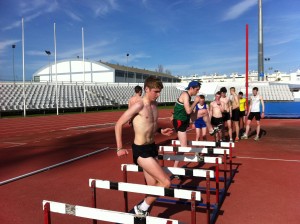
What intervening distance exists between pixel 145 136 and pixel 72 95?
112 feet

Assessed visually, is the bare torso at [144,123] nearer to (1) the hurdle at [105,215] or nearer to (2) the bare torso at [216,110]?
(1) the hurdle at [105,215]

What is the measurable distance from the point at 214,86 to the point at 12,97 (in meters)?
38.7

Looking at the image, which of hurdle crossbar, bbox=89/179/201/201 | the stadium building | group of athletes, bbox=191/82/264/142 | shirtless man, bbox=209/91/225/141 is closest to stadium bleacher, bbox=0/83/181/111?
the stadium building

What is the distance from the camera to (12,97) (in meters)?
29.7

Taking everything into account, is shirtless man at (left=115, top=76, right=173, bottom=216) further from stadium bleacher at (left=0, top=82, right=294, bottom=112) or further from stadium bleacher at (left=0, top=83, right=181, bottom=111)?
stadium bleacher at (left=0, top=83, right=181, bottom=111)

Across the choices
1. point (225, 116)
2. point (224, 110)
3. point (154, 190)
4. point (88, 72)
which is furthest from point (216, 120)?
point (88, 72)

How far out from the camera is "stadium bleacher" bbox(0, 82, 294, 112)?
2988 centimetres

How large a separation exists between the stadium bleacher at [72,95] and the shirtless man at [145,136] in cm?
2725

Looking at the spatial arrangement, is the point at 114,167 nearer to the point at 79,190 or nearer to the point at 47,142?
the point at 79,190

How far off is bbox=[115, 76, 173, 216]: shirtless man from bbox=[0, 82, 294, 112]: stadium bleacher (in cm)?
2725

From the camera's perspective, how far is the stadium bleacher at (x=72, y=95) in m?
29.9

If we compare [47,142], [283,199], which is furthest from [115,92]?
[283,199]

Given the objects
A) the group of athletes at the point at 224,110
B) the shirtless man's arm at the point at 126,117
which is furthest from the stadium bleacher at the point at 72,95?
the shirtless man's arm at the point at 126,117

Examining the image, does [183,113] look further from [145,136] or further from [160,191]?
[160,191]
